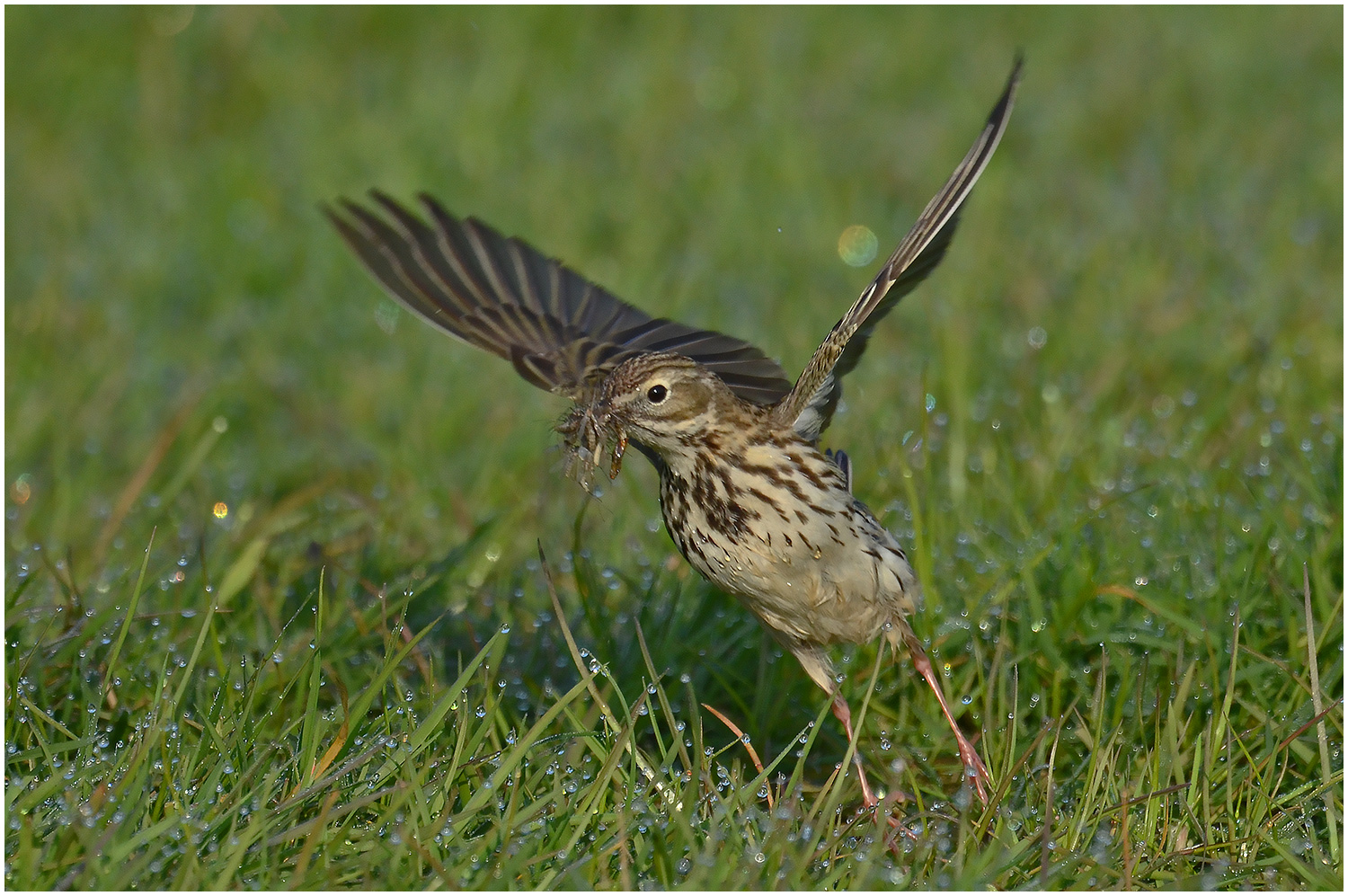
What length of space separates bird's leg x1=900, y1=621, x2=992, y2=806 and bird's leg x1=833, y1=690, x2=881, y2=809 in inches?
8.7

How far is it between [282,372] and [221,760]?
3.51 m

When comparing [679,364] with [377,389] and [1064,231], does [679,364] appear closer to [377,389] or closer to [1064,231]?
[377,389]

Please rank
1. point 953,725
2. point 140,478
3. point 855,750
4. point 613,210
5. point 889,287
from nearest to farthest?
point 889,287 < point 855,750 < point 953,725 < point 140,478 < point 613,210

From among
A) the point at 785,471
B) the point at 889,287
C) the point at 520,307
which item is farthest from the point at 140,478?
the point at 889,287

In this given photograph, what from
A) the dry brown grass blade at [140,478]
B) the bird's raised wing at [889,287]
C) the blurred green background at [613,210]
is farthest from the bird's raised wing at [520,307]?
the dry brown grass blade at [140,478]

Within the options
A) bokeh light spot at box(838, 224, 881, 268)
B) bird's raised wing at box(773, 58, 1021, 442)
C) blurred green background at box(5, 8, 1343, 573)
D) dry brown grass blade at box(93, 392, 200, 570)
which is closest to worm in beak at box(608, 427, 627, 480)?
bird's raised wing at box(773, 58, 1021, 442)

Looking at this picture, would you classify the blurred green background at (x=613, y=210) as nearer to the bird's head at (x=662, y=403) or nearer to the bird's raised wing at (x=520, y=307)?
the bird's raised wing at (x=520, y=307)

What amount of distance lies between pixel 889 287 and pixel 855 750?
1.10m

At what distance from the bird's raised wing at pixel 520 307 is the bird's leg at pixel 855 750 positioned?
0.92m

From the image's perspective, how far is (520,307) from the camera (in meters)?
4.57

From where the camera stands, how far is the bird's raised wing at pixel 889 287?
3387mm

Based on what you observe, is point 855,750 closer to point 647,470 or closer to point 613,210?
point 647,470

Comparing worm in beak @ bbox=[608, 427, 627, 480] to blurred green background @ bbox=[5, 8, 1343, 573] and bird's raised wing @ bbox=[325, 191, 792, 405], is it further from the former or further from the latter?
blurred green background @ bbox=[5, 8, 1343, 573]

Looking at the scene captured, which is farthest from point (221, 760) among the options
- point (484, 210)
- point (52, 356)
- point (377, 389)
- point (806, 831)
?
point (484, 210)
